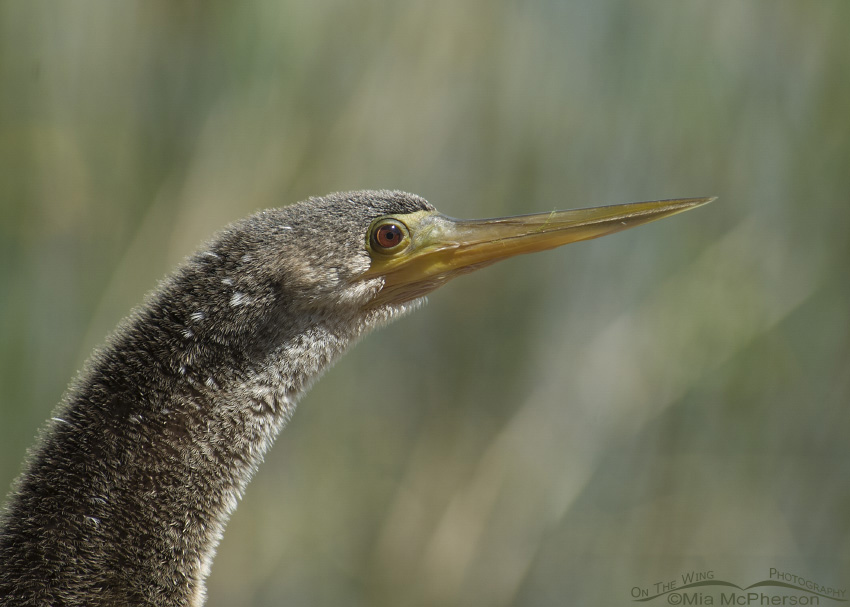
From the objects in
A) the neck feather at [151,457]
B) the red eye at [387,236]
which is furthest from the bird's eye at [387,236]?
the neck feather at [151,457]

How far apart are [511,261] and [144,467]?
9.00ft

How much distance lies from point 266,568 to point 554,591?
1.50 meters

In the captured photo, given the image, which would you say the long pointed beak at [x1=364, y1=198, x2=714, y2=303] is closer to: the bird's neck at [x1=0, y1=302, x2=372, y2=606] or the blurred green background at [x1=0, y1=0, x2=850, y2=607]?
the bird's neck at [x1=0, y1=302, x2=372, y2=606]

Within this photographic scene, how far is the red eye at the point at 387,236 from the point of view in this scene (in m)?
2.37

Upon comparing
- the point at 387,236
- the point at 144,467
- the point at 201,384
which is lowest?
the point at 144,467

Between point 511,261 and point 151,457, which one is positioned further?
point 511,261

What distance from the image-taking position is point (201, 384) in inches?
81.4

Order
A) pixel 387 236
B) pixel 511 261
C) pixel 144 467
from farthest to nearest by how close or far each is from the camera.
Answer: pixel 511 261, pixel 387 236, pixel 144 467

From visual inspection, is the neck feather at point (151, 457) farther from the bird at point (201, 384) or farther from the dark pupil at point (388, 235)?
the dark pupil at point (388, 235)

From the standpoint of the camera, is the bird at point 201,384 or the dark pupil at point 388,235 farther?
the dark pupil at point 388,235

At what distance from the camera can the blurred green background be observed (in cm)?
415

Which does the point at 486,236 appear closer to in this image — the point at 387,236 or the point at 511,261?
the point at 387,236

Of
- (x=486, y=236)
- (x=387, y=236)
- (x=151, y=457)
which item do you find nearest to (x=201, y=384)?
(x=151, y=457)

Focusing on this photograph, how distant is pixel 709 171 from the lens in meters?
4.38
